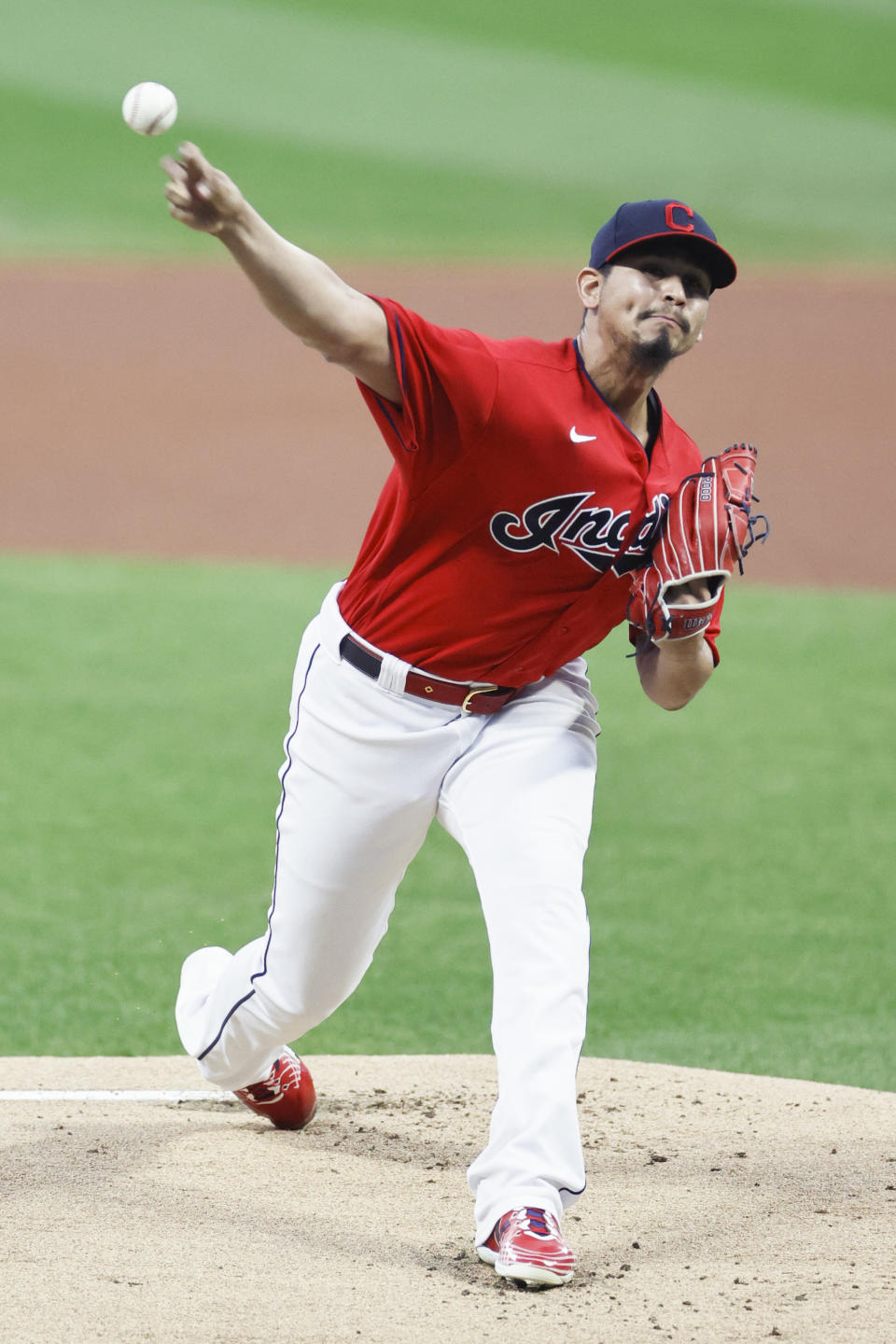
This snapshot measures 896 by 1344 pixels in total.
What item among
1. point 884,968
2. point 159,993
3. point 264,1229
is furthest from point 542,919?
point 884,968

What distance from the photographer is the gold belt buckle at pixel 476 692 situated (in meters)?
3.55

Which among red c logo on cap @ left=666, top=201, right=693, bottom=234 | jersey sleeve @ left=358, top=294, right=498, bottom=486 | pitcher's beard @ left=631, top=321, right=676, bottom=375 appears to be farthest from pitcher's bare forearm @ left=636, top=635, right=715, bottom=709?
red c logo on cap @ left=666, top=201, right=693, bottom=234

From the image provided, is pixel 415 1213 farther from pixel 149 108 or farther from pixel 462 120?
pixel 462 120

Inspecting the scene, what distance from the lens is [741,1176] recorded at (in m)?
3.80

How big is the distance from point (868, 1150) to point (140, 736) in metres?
4.22

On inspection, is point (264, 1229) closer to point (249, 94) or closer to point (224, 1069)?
Answer: point (224, 1069)

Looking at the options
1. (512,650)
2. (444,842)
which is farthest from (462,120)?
(512,650)

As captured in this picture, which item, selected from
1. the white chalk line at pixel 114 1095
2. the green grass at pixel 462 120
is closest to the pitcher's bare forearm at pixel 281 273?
the white chalk line at pixel 114 1095

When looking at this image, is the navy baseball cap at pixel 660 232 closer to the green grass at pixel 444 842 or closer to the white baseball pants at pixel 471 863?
the white baseball pants at pixel 471 863

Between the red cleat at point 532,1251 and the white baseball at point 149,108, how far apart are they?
6.76 ft

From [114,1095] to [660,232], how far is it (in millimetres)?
2501

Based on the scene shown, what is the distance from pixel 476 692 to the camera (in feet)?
11.7

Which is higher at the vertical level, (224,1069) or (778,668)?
(778,668)

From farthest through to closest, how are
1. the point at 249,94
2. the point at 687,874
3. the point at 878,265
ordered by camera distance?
the point at 249,94 < the point at 878,265 < the point at 687,874
